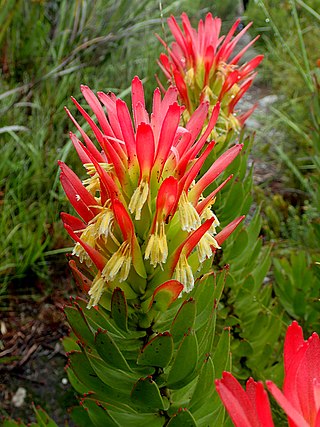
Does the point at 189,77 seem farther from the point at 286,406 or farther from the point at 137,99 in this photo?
the point at 286,406

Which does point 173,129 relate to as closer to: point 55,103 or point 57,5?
point 55,103

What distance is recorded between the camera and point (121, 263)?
95cm

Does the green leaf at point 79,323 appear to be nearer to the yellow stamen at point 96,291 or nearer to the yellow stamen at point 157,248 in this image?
the yellow stamen at point 96,291

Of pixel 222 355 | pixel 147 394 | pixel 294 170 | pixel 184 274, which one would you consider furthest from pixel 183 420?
pixel 294 170

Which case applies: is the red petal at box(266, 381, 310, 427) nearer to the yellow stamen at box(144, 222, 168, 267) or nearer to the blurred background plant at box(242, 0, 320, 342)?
the yellow stamen at box(144, 222, 168, 267)

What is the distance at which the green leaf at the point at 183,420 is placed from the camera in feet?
3.43

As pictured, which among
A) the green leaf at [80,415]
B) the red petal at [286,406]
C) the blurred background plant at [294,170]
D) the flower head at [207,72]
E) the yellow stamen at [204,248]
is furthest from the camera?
the blurred background plant at [294,170]

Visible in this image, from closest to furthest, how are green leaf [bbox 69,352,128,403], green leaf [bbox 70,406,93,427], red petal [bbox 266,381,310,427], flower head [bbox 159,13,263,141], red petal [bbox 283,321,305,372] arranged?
red petal [bbox 266,381,310,427] < red petal [bbox 283,321,305,372] < green leaf [bbox 69,352,128,403] < green leaf [bbox 70,406,93,427] < flower head [bbox 159,13,263,141]

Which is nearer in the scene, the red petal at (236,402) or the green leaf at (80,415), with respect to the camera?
the red petal at (236,402)

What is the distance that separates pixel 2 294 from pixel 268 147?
2338mm

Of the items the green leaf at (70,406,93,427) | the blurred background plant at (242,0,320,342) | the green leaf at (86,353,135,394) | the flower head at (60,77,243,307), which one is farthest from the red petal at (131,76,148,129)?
the blurred background plant at (242,0,320,342)

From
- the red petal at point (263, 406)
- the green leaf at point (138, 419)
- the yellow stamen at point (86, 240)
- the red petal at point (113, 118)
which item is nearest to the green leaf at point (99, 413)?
the green leaf at point (138, 419)

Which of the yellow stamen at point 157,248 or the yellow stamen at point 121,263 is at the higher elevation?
the yellow stamen at point 157,248

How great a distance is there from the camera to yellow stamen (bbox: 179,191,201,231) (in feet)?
3.09
